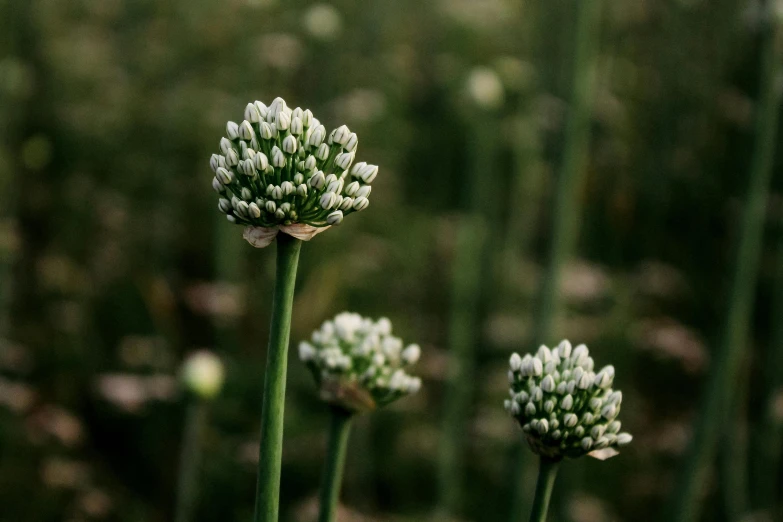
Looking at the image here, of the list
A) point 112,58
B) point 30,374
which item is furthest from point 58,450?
point 112,58

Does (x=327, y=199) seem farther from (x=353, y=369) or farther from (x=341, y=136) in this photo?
(x=353, y=369)

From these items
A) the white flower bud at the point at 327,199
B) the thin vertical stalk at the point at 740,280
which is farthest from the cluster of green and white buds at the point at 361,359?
the thin vertical stalk at the point at 740,280

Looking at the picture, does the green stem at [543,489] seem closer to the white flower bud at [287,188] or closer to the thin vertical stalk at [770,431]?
the white flower bud at [287,188]

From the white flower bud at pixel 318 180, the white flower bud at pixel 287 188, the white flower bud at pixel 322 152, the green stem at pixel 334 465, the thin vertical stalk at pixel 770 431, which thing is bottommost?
the thin vertical stalk at pixel 770 431

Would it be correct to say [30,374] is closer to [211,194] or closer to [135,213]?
[135,213]

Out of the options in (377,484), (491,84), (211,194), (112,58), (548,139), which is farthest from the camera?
(548,139)

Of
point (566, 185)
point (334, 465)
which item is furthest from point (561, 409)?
point (566, 185)

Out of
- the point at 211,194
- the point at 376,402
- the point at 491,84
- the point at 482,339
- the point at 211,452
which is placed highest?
the point at 491,84
